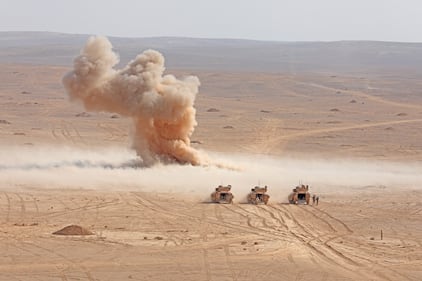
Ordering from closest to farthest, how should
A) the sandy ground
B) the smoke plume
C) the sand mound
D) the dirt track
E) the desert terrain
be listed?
the dirt track < the sandy ground < the desert terrain < the sand mound < the smoke plume

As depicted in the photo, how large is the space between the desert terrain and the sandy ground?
0.07 m

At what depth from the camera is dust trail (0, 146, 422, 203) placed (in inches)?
1668

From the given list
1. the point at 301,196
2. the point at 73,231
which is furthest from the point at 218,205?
the point at 73,231

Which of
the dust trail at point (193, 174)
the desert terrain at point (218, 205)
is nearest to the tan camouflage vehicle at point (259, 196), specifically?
the desert terrain at point (218, 205)

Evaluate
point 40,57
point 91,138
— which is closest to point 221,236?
point 91,138

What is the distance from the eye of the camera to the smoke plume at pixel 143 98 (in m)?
46.3

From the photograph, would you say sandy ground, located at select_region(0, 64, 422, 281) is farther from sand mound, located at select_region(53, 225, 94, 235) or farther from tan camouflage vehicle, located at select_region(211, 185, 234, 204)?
tan camouflage vehicle, located at select_region(211, 185, 234, 204)

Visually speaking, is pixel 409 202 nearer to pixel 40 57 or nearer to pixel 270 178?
pixel 270 178

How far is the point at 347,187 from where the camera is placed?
43875 millimetres

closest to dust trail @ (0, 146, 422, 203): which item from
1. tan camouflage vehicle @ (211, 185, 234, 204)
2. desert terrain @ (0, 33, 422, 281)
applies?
desert terrain @ (0, 33, 422, 281)

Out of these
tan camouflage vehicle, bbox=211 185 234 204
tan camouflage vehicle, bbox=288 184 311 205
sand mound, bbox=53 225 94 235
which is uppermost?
tan camouflage vehicle, bbox=288 184 311 205

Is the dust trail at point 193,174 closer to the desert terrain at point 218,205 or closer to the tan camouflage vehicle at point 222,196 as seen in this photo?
the desert terrain at point 218,205

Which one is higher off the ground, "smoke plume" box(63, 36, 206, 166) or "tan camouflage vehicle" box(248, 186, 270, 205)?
"smoke plume" box(63, 36, 206, 166)

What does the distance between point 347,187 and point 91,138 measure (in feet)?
78.3
